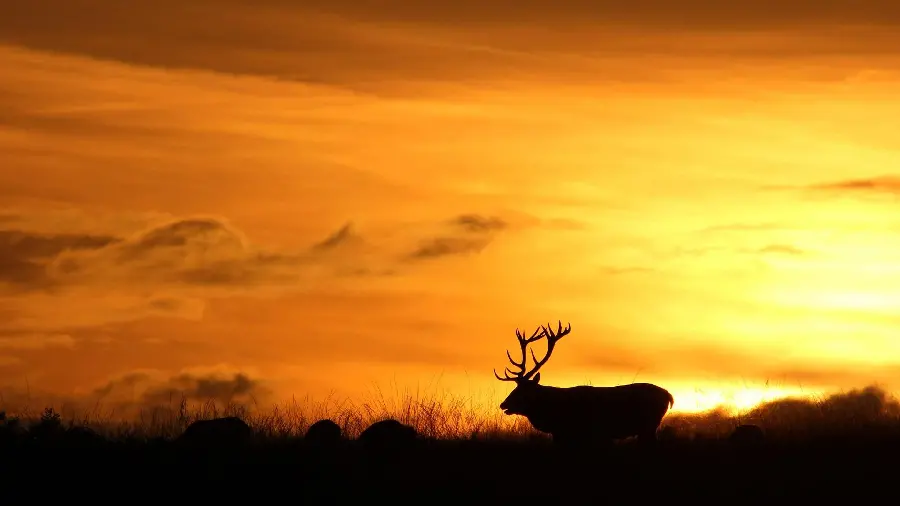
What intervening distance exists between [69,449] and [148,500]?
2.29 meters

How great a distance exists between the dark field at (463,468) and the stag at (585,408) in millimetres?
1150

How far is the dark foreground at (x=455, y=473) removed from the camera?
16938mm

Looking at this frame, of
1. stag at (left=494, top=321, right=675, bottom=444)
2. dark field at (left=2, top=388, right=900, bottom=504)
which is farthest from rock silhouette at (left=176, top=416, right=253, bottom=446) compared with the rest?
stag at (left=494, top=321, right=675, bottom=444)

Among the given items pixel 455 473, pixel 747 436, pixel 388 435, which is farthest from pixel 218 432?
pixel 747 436

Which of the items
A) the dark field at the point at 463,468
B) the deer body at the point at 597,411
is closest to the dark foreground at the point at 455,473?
the dark field at the point at 463,468

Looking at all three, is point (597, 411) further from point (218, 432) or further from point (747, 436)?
point (218, 432)

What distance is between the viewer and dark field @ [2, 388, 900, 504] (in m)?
17.0

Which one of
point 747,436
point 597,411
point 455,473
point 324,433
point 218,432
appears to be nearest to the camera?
point 455,473

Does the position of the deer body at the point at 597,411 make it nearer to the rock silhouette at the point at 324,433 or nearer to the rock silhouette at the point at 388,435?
the rock silhouette at the point at 388,435

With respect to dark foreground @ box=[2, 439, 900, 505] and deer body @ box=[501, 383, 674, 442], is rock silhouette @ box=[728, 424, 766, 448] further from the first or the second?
deer body @ box=[501, 383, 674, 442]

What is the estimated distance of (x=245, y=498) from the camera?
1702cm

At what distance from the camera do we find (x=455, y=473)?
1809 cm

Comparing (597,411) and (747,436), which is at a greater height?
(597,411)

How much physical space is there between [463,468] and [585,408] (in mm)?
4623
